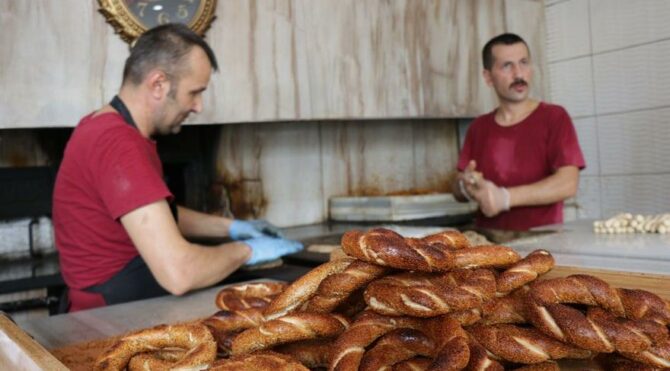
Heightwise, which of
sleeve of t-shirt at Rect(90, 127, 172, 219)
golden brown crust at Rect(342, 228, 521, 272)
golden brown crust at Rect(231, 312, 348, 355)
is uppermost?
sleeve of t-shirt at Rect(90, 127, 172, 219)

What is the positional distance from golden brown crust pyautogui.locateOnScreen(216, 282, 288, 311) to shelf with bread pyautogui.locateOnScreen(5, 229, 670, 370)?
0.24 metres

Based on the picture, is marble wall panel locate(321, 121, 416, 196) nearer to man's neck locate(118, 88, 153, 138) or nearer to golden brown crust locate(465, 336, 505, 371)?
man's neck locate(118, 88, 153, 138)

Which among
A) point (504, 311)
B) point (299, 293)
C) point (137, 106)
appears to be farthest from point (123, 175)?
point (504, 311)

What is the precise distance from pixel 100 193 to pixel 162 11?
114 centimetres

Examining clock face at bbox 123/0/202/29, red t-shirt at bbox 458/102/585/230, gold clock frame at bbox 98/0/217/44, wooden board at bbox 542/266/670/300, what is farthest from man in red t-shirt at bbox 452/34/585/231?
gold clock frame at bbox 98/0/217/44

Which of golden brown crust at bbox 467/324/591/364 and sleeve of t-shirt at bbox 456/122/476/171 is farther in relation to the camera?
sleeve of t-shirt at bbox 456/122/476/171

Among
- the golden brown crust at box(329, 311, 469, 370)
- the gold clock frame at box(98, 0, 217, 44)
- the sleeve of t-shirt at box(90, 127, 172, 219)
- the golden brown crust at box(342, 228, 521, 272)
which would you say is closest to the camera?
the golden brown crust at box(329, 311, 469, 370)

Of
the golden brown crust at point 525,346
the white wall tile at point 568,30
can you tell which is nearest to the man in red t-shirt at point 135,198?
the golden brown crust at point 525,346

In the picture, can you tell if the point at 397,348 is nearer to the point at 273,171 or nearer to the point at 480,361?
the point at 480,361

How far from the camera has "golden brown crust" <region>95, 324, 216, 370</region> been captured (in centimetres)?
83

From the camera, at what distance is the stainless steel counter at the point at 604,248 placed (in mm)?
1318

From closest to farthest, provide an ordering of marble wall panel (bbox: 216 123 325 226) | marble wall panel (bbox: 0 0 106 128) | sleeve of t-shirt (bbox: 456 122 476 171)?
1. marble wall panel (bbox: 0 0 106 128)
2. sleeve of t-shirt (bbox: 456 122 476 171)
3. marble wall panel (bbox: 216 123 325 226)

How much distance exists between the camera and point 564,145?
2660 mm

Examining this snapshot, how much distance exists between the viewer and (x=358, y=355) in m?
0.75
